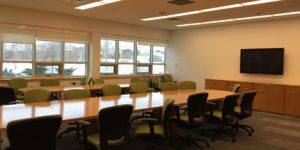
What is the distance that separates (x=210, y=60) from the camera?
32.1 ft

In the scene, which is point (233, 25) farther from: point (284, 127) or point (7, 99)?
point (7, 99)

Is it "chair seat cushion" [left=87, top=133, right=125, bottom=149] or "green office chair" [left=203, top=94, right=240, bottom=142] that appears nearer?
"chair seat cushion" [left=87, top=133, right=125, bottom=149]

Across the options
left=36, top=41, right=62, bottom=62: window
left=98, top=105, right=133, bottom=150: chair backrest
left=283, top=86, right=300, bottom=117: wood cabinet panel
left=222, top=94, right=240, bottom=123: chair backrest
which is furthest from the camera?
left=36, top=41, right=62, bottom=62: window

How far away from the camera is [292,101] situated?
7227mm

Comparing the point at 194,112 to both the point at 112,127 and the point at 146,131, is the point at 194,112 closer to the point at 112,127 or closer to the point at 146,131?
the point at 146,131

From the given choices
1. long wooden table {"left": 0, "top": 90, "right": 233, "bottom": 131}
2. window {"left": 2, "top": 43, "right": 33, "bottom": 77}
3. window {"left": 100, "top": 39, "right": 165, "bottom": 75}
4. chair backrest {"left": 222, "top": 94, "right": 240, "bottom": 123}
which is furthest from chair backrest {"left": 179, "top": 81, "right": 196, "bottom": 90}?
window {"left": 2, "top": 43, "right": 33, "bottom": 77}

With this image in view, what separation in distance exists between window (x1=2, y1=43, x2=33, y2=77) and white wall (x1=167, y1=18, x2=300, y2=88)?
5.72 meters

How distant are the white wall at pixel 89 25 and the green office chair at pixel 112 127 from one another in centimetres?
561

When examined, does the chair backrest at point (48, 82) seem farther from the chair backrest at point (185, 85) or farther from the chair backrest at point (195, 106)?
the chair backrest at point (195, 106)

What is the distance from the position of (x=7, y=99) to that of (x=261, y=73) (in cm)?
702

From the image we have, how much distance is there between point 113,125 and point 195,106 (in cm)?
162

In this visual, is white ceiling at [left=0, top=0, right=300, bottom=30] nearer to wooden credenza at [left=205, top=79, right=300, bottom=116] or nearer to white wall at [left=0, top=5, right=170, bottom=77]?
white wall at [left=0, top=5, right=170, bottom=77]

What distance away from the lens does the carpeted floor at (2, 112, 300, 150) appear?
173 inches

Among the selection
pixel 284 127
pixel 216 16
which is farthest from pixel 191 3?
pixel 284 127
